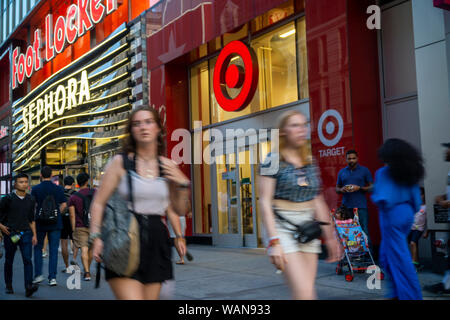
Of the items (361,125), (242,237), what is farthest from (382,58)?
(242,237)

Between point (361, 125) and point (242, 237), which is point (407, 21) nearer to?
point (361, 125)

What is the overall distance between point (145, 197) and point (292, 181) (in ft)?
3.77

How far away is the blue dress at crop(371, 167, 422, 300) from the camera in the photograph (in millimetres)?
4703

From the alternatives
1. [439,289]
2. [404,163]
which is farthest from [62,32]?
[404,163]

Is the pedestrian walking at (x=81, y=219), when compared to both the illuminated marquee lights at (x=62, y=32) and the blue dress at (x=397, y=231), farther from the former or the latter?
the illuminated marquee lights at (x=62, y=32)

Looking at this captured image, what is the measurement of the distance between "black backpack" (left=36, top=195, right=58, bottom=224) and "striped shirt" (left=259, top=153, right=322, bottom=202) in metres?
5.54

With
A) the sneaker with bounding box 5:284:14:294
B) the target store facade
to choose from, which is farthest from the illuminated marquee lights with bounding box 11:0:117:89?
the sneaker with bounding box 5:284:14:294

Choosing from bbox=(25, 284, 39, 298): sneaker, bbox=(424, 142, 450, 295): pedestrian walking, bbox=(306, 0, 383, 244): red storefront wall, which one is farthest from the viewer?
bbox=(306, 0, 383, 244): red storefront wall

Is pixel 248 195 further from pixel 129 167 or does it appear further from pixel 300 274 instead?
pixel 129 167

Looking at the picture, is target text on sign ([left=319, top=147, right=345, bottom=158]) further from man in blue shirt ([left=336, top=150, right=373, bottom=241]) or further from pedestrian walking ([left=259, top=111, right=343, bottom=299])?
pedestrian walking ([left=259, top=111, right=343, bottom=299])

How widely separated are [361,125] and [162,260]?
278 inches

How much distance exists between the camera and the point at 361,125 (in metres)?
9.52

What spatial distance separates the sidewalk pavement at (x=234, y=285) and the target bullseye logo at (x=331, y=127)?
2.38m
